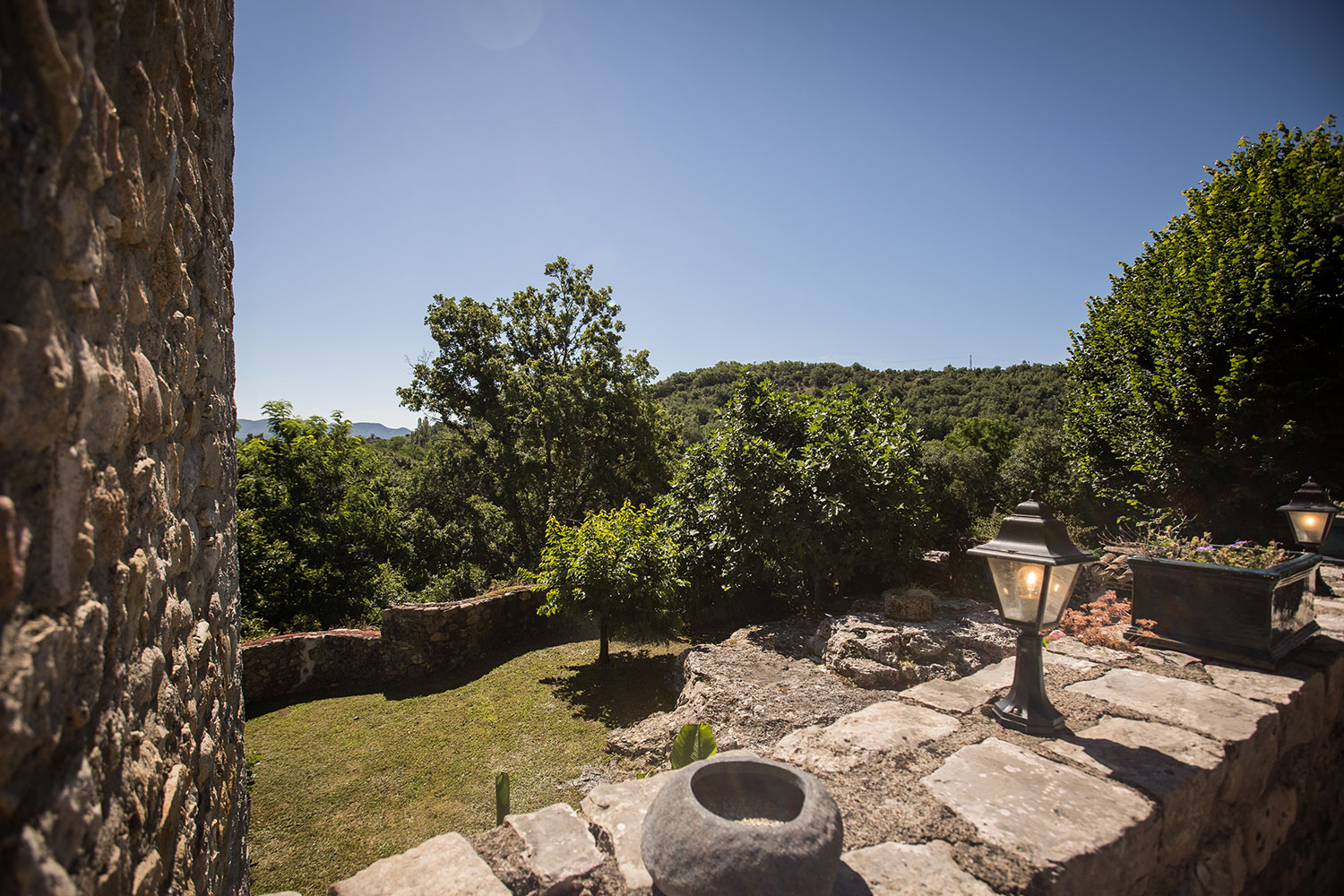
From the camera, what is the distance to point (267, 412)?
33.1 ft

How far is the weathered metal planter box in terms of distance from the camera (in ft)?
9.37

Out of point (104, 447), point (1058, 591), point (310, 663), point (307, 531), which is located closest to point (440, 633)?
point (310, 663)

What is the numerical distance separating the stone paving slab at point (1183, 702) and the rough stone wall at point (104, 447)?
327cm

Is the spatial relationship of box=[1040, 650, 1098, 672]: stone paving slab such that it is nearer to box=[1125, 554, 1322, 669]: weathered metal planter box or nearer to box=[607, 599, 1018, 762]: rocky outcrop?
box=[1125, 554, 1322, 669]: weathered metal planter box

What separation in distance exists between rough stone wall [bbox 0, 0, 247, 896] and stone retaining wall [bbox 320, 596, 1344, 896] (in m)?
0.96

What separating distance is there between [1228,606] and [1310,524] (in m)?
2.83

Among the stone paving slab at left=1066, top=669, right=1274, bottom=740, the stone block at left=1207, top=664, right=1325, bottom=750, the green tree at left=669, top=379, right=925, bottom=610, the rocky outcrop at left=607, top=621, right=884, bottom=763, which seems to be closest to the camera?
the stone paving slab at left=1066, top=669, right=1274, bottom=740

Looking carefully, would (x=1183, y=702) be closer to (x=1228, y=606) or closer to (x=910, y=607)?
(x=1228, y=606)

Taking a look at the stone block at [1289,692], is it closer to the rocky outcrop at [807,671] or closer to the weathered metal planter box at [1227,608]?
the weathered metal planter box at [1227,608]

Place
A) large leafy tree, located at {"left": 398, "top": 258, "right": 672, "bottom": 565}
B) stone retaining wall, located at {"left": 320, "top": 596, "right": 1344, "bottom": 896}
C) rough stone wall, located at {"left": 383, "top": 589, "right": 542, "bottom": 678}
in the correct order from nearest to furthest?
stone retaining wall, located at {"left": 320, "top": 596, "right": 1344, "bottom": 896} < rough stone wall, located at {"left": 383, "top": 589, "right": 542, "bottom": 678} < large leafy tree, located at {"left": 398, "top": 258, "right": 672, "bottom": 565}

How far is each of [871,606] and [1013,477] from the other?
1497 centimetres

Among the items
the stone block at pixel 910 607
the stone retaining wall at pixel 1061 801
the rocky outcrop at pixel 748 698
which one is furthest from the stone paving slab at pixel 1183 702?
the stone block at pixel 910 607

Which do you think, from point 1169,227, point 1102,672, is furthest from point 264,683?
point 1169,227

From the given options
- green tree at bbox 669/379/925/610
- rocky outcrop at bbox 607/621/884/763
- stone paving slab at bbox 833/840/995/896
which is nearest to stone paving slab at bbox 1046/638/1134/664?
rocky outcrop at bbox 607/621/884/763
